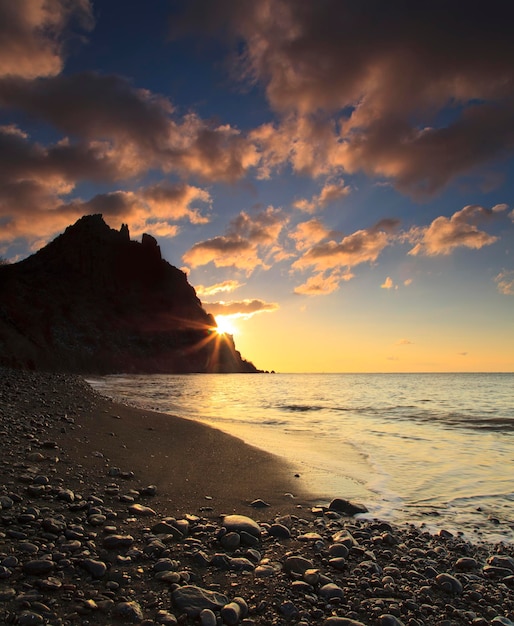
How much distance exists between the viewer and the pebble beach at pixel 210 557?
334 centimetres

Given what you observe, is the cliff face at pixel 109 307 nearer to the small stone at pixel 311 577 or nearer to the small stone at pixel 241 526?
the small stone at pixel 241 526

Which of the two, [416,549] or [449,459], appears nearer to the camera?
[416,549]

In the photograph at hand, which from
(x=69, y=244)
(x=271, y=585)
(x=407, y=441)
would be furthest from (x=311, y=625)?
(x=69, y=244)

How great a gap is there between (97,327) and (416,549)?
146 metres

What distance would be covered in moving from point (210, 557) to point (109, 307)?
157992 mm

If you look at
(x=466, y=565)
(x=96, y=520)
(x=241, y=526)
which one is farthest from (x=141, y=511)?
(x=466, y=565)

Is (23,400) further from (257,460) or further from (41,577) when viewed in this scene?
(41,577)

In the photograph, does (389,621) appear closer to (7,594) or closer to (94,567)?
(94,567)

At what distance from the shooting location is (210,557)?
14.1ft

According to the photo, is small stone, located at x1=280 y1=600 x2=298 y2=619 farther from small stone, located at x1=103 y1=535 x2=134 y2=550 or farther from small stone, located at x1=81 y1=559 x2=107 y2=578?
small stone, located at x1=103 y1=535 x2=134 y2=550

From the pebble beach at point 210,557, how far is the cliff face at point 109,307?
10488 centimetres

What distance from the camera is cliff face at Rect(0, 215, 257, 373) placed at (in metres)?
122

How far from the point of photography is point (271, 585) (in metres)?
3.83

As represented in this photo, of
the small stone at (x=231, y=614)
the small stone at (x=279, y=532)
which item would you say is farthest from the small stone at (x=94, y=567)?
the small stone at (x=279, y=532)
